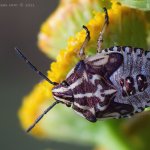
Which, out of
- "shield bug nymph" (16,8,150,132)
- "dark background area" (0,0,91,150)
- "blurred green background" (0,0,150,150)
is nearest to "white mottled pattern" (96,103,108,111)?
"shield bug nymph" (16,8,150,132)

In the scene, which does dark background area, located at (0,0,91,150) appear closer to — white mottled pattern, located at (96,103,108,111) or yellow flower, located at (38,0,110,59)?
yellow flower, located at (38,0,110,59)

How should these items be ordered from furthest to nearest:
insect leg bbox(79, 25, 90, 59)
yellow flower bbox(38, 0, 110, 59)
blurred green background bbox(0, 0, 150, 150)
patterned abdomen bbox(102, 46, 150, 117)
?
1. blurred green background bbox(0, 0, 150, 150)
2. yellow flower bbox(38, 0, 110, 59)
3. insect leg bbox(79, 25, 90, 59)
4. patterned abdomen bbox(102, 46, 150, 117)

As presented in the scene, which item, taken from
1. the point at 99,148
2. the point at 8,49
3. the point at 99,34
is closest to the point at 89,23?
the point at 99,34

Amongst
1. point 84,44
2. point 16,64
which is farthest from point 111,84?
point 16,64

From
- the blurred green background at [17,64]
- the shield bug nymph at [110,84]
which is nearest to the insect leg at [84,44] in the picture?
the shield bug nymph at [110,84]

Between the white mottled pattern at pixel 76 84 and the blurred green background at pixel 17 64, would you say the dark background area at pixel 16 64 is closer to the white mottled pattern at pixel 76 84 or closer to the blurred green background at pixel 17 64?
the blurred green background at pixel 17 64
